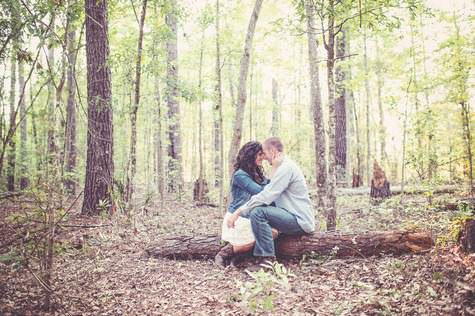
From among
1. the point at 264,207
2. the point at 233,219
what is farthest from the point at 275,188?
the point at 233,219

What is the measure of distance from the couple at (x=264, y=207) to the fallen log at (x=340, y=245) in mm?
183

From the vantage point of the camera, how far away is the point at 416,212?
7898mm

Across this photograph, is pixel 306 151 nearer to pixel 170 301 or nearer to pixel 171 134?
pixel 171 134

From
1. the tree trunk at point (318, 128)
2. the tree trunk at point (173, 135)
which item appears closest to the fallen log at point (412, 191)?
the tree trunk at point (318, 128)

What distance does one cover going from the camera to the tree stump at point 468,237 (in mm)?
3941

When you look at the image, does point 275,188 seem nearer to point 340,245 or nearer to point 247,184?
→ point 247,184

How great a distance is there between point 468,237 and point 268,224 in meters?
2.39

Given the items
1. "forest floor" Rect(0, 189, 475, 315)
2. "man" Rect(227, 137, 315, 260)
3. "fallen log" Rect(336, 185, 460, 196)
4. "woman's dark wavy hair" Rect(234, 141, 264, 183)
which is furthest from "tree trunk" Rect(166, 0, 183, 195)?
"man" Rect(227, 137, 315, 260)

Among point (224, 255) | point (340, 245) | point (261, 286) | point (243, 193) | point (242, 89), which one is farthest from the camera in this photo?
point (242, 89)

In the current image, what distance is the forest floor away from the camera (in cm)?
346

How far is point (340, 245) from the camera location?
17.1 feet

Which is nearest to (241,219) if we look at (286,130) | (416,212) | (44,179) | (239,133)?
(44,179)

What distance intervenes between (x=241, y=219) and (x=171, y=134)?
11109 millimetres

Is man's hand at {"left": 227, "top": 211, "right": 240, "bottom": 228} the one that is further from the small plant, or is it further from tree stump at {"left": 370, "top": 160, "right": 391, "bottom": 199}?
tree stump at {"left": 370, "top": 160, "right": 391, "bottom": 199}
